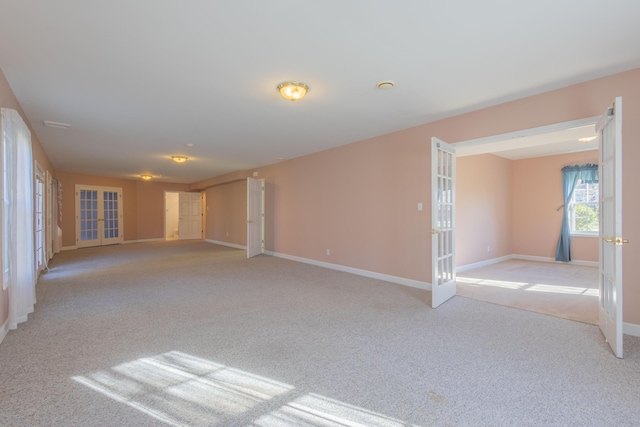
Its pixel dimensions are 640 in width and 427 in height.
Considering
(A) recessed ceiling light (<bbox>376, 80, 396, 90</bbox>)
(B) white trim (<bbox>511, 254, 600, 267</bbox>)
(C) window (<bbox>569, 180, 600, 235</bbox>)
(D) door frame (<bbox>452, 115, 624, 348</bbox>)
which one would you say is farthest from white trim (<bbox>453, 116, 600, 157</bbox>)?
(B) white trim (<bbox>511, 254, 600, 267</bbox>)

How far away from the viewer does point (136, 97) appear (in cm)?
346

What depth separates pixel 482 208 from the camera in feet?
21.1

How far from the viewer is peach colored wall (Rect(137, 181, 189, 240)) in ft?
36.8

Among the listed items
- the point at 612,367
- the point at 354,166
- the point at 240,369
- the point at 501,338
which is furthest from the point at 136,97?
the point at 612,367

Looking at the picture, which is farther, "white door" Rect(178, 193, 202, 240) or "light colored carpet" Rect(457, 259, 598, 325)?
"white door" Rect(178, 193, 202, 240)

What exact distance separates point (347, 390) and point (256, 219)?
20.6 feet

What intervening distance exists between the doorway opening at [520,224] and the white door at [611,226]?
46.6 inches

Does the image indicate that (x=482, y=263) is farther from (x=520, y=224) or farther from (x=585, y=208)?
(x=585, y=208)

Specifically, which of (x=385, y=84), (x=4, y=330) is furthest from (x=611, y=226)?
(x=4, y=330)

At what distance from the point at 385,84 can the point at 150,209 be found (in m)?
11.1

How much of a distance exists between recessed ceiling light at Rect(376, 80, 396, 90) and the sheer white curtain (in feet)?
12.0

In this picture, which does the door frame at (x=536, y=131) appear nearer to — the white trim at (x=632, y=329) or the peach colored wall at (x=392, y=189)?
the peach colored wall at (x=392, y=189)

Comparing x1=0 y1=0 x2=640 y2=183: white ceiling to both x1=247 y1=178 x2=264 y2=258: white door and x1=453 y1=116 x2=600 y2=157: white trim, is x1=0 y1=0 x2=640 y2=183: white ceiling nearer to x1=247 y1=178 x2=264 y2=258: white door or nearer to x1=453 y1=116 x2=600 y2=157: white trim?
x1=453 y1=116 x2=600 y2=157: white trim

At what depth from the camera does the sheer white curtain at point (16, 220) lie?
281 cm
